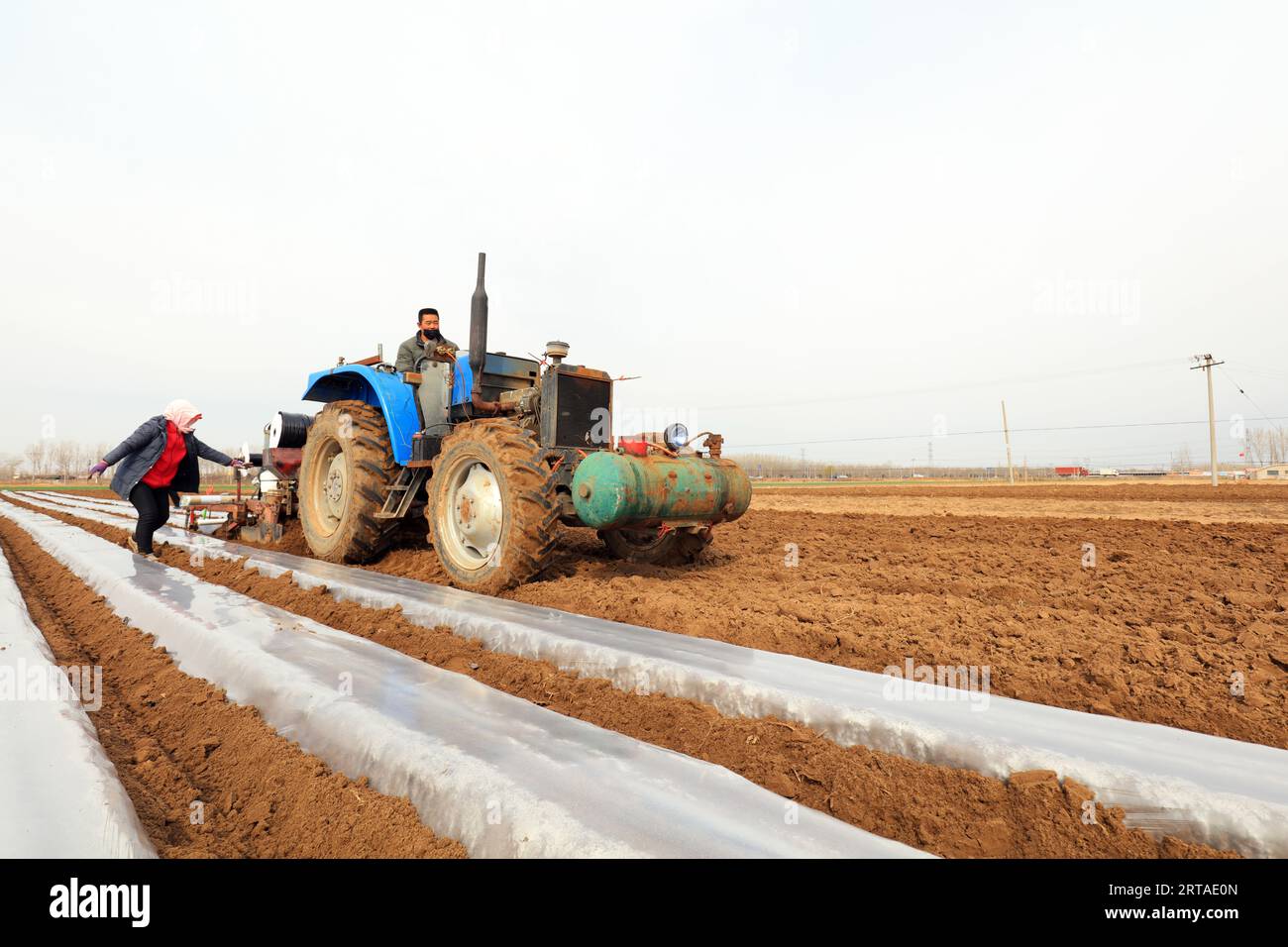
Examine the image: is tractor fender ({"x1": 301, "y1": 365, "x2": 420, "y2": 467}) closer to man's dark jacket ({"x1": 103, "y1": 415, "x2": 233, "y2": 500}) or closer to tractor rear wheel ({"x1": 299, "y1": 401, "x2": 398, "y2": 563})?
tractor rear wheel ({"x1": 299, "y1": 401, "x2": 398, "y2": 563})

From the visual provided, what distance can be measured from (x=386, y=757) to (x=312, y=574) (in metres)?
3.37

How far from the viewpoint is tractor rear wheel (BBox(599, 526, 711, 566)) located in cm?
521

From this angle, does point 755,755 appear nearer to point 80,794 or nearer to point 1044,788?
point 1044,788

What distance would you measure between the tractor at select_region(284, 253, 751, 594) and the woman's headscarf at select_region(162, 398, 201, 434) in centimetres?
128

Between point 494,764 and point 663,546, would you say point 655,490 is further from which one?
point 494,764

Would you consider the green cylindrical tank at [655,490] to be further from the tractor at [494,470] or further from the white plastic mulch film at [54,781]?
the white plastic mulch film at [54,781]

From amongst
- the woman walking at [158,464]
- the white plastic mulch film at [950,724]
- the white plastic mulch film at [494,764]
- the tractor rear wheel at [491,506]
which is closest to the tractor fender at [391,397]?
the tractor rear wheel at [491,506]

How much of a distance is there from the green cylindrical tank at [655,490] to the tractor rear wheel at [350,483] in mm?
2365

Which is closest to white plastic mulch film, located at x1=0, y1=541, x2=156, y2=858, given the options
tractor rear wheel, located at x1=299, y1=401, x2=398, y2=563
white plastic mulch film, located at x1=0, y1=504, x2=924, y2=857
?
white plastic mulch film, located at x1=0, y1=504, x2=924, y2=857

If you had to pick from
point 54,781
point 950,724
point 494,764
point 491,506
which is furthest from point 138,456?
point 950,724

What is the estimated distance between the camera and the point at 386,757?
1.82 meters

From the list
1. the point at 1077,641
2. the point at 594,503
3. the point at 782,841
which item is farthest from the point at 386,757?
the point at 1077,641

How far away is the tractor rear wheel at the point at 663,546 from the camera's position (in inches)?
205

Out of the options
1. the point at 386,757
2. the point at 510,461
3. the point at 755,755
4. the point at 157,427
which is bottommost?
the point at 755,755
